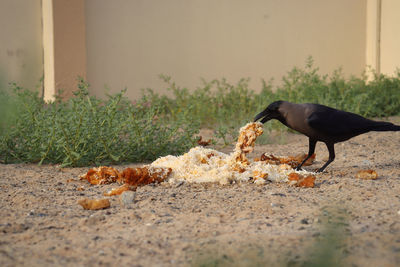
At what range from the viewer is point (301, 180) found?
2.94m

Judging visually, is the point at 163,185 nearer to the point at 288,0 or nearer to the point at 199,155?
the point at 199,155

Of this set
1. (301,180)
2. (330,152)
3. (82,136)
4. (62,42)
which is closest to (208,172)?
(301,180)

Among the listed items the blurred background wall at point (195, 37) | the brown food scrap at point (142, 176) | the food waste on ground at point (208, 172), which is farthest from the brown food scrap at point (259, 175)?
the blurred background wall at point (195, 37)

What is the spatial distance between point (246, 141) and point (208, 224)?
123 centimetres

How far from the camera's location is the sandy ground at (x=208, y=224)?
5.61 ft

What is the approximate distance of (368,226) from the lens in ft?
6.70

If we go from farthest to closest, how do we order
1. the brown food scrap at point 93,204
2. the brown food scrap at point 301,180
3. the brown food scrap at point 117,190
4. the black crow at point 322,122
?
the black crow at point 322,122, the brown food scrap at point 301,180, the brown food scrap at point 117,190, the brown food scrap at point 93,204

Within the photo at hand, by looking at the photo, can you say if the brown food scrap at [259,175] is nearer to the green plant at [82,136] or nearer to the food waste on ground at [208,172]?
the food waste on ground at [208,172]

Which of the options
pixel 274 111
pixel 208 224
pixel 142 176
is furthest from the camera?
pixel 274 111

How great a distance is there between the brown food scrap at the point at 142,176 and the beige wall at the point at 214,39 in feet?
14.8

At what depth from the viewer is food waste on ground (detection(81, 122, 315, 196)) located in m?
3.03

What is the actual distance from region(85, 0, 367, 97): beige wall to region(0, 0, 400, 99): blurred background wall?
0.01 metres

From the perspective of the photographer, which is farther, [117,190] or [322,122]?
[322,122]

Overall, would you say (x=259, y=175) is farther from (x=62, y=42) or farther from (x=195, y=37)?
(x=195, y=37)
